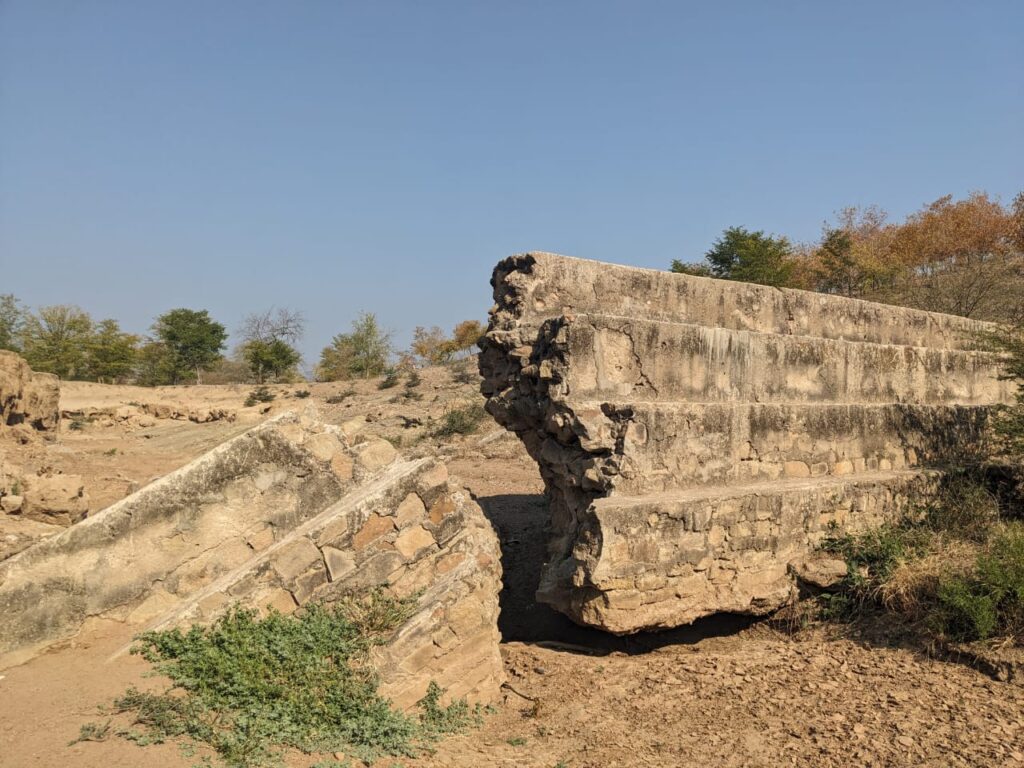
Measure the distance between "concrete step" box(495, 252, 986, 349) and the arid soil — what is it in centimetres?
232

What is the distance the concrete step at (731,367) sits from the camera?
470 centimetres

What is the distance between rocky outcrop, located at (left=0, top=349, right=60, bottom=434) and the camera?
37.9 feet

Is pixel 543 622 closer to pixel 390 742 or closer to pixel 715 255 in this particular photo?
pixel 390 742

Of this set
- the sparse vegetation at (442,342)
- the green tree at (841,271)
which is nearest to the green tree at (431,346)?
the sparse vegetation at (442,342)

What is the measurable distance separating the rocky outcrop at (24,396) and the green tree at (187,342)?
56.5 ft

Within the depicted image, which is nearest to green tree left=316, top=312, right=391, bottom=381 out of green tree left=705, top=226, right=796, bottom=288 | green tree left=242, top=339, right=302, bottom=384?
green tree left=242, top=339, right=302, bottom=384

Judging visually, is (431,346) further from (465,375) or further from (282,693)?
(282,693)

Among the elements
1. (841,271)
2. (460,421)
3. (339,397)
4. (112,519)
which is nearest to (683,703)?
(112,519)

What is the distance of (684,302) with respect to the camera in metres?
5.69

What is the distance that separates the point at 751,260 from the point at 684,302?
1748 cm

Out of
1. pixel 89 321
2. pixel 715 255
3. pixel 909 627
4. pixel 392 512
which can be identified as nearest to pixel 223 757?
pixel 392 512

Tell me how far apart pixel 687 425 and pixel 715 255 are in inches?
801

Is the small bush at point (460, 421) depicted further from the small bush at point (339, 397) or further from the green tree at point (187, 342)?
the green tree at point (187, 342)

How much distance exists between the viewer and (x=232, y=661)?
3383 mm
